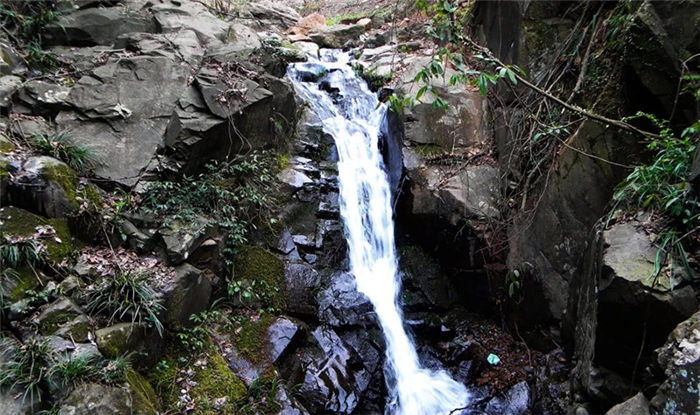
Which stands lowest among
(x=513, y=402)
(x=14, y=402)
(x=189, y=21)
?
(x=513, y=402)

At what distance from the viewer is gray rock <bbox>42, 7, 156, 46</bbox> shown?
6879mm

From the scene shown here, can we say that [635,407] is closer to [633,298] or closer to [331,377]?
[633,298]

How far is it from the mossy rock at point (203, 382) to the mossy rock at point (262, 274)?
1.04 meters

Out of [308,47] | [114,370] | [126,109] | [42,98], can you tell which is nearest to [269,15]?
[308,47]

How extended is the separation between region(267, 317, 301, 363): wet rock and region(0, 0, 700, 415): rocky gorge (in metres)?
0.03

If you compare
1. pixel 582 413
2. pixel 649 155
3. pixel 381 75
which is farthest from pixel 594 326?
pixel 381 75

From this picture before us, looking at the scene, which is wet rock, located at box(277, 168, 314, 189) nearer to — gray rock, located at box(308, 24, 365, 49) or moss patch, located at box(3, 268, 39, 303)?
moss patch, located at box(3, 268, 39, 303)

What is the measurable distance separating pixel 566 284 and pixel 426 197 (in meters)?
2.35

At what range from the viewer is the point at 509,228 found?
603cm

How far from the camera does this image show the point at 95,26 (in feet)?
24.0

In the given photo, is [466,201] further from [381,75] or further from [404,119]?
[381,75]

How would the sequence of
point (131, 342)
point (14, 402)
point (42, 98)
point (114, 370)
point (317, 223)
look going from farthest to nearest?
point (317, 223)
point (42, 98)
point (131, 342)
point (114, 370)
point (14, 402)

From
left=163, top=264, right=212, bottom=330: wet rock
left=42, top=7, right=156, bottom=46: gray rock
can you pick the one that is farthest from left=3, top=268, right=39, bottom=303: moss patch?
left=42, top=7, right=156, bottom=46: gray rock

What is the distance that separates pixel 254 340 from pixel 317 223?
224 cm
